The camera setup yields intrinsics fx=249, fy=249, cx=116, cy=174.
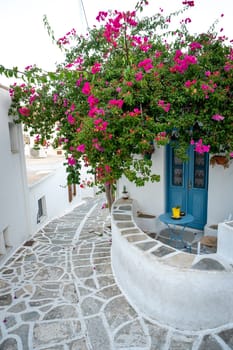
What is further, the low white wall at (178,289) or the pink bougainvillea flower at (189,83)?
the pink bougainvillea flower at (189,83)

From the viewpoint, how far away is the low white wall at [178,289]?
4043 mm

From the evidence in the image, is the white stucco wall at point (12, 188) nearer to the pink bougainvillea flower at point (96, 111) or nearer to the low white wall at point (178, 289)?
the pink bougainvillea flower at point (96, 111)

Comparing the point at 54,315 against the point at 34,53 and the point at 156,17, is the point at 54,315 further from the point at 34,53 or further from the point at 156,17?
the point at 34,53

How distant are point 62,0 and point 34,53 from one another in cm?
318

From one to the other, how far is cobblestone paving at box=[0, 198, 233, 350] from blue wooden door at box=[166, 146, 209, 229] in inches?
108

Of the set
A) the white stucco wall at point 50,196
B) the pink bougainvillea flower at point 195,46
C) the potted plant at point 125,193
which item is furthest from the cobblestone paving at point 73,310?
the pink bougainvillea flower at point 195,46

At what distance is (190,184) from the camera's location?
7.54m

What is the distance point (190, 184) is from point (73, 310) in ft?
15.4

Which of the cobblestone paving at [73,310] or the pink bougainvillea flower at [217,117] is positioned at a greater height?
the pink bougainvillea flower at [217,117]

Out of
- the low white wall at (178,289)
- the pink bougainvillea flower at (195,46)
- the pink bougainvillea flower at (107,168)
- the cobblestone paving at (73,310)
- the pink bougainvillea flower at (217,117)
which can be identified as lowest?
the cobblestone paving at (73,310)

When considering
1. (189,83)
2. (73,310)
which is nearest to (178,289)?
(73,310)

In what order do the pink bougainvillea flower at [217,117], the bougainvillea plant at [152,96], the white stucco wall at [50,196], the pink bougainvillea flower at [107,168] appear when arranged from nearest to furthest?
the bougainvillea plant at [152,96]
the pink bougainvillea flower at [217,117]
the pink bougainvillea flower at [107,168]
the white stucco wall at [50,196]

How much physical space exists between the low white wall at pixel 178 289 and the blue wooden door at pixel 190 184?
9.85ft

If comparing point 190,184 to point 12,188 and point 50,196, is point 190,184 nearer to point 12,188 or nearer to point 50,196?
point 12,188
